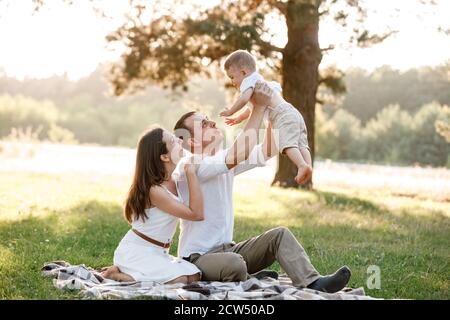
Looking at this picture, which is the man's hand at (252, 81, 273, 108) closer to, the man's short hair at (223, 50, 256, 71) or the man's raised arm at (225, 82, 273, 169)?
the man's raised arm at (225, 82, 273, 169)

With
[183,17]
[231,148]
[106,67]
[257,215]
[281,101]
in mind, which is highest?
[183,17]

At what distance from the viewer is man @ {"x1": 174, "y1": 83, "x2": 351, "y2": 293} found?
4.74 metres

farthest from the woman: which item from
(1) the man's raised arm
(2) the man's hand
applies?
(2) the man's hand

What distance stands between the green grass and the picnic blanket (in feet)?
0.49

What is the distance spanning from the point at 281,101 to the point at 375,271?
173 centimetres

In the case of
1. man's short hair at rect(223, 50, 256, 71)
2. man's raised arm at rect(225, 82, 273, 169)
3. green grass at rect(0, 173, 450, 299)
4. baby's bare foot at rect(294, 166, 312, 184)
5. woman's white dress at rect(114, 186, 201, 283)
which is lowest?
Result: green grass at rect(0, 173, 450, 299)

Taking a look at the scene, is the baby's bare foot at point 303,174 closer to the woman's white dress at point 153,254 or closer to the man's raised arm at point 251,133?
the man's raised arm at point 251,133

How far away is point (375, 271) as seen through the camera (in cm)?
584

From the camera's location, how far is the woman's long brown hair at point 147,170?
15.9 ft

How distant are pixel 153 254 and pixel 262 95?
195 cm

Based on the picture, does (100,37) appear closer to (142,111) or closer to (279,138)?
(279,138)

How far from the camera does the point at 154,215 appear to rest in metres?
4.89

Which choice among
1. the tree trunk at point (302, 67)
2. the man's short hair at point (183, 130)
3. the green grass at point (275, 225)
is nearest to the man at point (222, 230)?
the man's short hair at point (183, 130)
